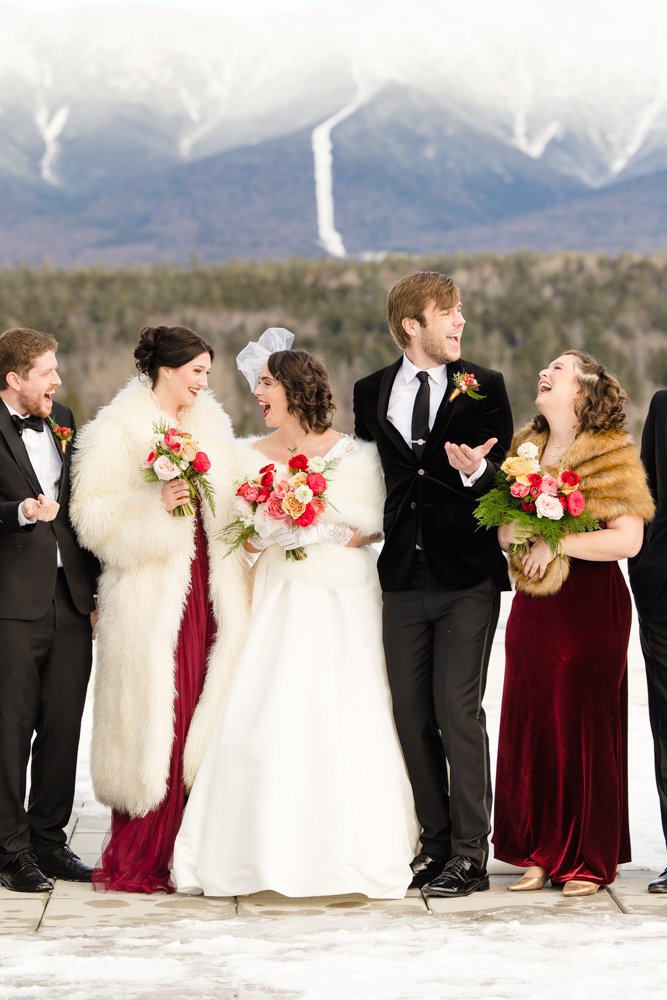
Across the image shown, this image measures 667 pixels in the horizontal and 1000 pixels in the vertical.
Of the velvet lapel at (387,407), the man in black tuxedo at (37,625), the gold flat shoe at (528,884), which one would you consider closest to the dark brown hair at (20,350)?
the man in black tuxedo at (37,625)

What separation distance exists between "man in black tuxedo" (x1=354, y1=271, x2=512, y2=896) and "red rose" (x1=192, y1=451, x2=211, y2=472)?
72 cm

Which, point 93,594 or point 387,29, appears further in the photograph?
point 387,29

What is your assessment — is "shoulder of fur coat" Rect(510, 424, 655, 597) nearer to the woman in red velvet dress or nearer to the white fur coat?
the woman in red velvet dress

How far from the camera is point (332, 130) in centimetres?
14825

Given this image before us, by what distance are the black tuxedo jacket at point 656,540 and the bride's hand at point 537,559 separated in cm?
47

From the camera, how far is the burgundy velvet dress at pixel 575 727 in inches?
226

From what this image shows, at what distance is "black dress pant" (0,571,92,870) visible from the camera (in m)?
5.87

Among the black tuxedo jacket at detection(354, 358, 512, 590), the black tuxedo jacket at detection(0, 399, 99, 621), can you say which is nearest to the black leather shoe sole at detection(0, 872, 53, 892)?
the black tuxedo jacket at detection(0, 399, 99, 621)

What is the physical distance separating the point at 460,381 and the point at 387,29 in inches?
7363

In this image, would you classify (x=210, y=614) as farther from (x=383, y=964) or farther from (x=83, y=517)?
(x=383, y=964)

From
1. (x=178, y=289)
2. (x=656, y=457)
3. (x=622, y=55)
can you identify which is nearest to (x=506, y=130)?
(x=622, y=55)

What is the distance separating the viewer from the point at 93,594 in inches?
243

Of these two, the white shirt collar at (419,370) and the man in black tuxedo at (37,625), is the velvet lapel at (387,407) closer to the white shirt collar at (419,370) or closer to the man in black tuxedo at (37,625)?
the white shirt collar at (419,370)

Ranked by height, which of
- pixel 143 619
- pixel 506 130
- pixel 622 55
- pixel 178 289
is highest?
pixel 622 55
